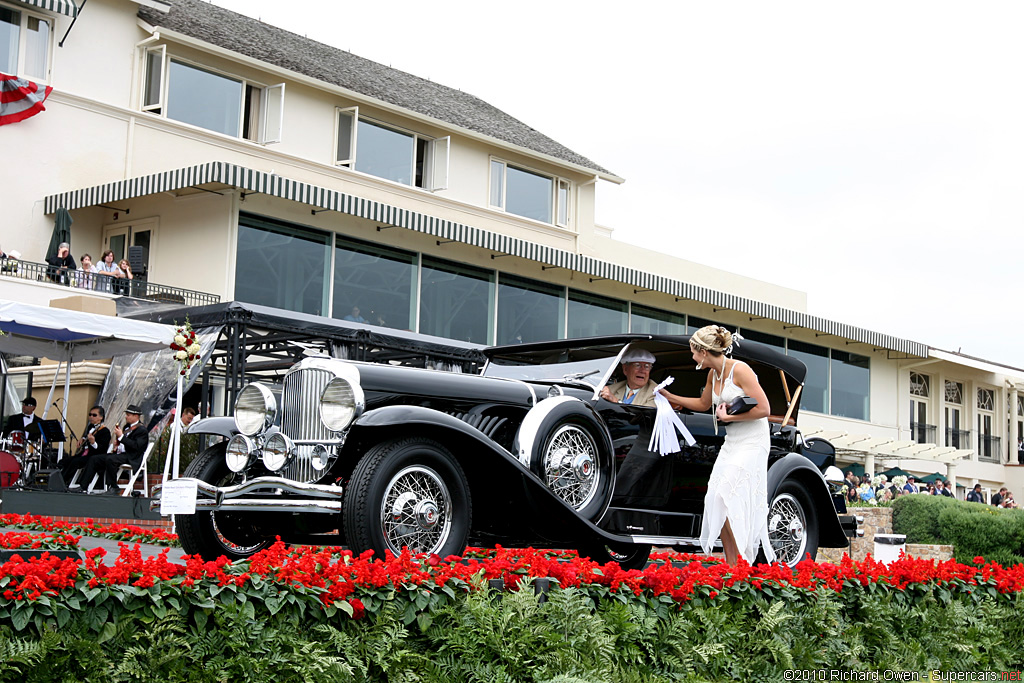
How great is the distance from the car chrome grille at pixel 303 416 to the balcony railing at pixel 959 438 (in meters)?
38.0

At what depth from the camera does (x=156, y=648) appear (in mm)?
4328

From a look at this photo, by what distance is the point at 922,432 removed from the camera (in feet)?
131

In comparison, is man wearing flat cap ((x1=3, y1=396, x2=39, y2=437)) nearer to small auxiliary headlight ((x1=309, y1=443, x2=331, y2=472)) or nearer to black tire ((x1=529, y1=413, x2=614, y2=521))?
small auxiliary headlight ((x1=309, y1=443, x2=331, y2=472))

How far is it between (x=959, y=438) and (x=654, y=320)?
58.8ft

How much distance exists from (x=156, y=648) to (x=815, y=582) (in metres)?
3.90

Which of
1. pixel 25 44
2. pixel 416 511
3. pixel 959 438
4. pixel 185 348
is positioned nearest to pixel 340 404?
pixel 416 511

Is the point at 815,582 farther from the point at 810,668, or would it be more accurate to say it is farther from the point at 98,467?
the point at 98,467

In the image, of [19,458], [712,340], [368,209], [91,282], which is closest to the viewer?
[712,340]

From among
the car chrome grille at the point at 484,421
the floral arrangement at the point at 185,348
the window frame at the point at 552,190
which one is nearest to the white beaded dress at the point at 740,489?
the car chrome grille at the point at 484,421

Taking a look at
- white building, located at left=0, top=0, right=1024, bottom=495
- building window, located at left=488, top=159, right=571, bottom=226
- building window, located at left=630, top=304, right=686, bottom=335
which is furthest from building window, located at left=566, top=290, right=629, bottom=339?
building window, located at left=488, top=159, right=571, bottom=226

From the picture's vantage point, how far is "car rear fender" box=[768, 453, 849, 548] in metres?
8.83

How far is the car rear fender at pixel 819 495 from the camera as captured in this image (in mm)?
8828

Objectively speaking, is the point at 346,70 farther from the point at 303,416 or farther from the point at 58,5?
the point at 303,416

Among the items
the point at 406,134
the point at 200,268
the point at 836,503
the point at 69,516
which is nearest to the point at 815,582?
the point at 836,503
